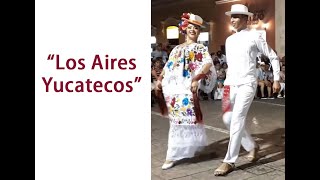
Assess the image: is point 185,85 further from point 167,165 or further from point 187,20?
point 167,165

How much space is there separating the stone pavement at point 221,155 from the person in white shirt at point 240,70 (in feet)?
0.38

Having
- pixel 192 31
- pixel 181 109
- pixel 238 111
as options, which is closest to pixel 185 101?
pixel 181 109

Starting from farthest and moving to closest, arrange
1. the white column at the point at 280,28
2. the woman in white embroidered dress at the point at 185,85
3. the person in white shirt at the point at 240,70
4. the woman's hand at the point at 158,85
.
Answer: the white column at the point at 280,28 < the woman's hand at the point at 158,85 < the woman in white embroidered dress at the point at 185,85 < the person in white shirt at the point at 240,70

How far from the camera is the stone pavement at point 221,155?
2561 millimetres

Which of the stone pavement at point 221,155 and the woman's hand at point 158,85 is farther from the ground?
the woman's hand at point 158,85

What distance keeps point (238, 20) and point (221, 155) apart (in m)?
0.93

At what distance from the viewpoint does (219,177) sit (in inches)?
99.3

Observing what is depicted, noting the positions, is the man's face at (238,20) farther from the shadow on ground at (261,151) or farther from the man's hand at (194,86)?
the shadow on ground at (261,151)

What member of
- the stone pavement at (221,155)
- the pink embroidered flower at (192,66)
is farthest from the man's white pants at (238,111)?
the pink embroidered flower at (192,66)

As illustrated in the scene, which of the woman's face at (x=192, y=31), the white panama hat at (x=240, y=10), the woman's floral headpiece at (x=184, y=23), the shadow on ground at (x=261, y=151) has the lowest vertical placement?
the shadow on ground at (x=261, y=151)

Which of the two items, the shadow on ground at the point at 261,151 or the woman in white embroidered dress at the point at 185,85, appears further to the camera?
the shadow on ground at the point at 261,151

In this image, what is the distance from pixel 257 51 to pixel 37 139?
1456mm

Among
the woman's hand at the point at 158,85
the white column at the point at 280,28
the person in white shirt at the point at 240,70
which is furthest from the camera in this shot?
the white column at the point at 280,28

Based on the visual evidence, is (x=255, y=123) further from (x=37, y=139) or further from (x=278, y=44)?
(x=37, y=139)
